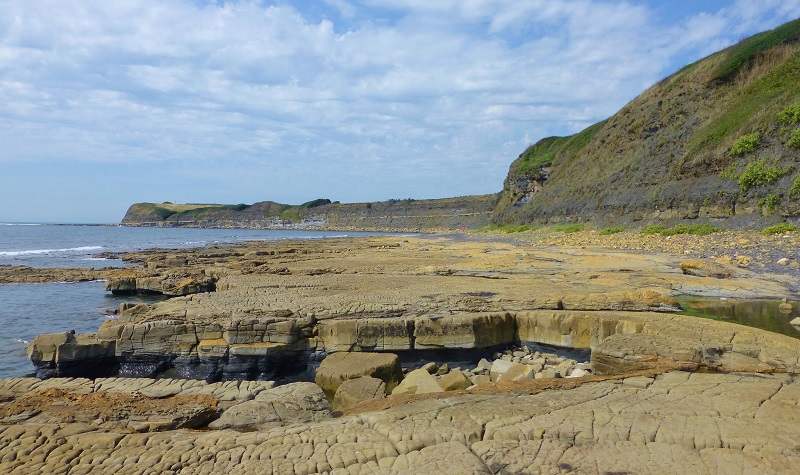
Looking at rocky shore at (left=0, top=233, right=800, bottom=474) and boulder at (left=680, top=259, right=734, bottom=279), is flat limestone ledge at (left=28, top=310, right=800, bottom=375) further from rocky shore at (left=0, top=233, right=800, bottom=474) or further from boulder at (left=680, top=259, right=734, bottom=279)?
boulder at (left=680, top=259, right=734, bottom=279)

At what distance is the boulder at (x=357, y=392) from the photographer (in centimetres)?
706

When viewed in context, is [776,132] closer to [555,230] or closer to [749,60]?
[749,60]

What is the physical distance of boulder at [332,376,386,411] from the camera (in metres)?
7.06

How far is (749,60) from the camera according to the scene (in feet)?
124

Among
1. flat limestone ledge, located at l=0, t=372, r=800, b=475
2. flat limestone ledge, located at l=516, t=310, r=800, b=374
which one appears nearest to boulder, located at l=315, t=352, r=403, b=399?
flat limestone ledge, located at l=0, t=372, r=800, b=475

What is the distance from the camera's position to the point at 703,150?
3259 centimetres

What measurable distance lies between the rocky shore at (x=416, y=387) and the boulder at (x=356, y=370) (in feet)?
0.11

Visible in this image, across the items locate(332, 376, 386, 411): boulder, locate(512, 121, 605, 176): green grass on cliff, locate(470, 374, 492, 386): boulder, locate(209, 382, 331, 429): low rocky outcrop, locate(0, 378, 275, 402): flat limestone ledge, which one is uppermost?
locate(512, 121, 605, 176): green grass on cliff

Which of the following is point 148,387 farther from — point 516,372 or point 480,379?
point 516,372

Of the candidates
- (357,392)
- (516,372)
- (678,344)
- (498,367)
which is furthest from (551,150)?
(357,392)

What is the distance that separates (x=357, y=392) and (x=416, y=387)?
85cm

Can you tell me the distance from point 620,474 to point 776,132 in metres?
29.2

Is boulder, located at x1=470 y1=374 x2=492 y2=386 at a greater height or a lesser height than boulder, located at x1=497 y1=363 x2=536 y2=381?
lesser

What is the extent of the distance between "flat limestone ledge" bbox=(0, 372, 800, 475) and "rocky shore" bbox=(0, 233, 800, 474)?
2 centimetres
